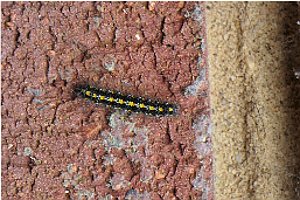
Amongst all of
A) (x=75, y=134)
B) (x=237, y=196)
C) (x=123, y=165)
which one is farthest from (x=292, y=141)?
(x=75, y=134)

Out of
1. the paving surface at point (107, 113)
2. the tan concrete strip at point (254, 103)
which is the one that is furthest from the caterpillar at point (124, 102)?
the tan concrete strip at point (254, 103)

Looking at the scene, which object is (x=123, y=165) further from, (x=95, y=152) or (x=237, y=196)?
(x=237, y=196)

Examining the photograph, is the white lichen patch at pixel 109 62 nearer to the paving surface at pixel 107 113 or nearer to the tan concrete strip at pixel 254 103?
the paving surface at pixel 107 113

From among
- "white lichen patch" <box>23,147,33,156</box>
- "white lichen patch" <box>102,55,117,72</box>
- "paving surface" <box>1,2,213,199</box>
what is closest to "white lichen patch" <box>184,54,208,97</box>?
"paving surface" <box>1,2,213,199</box>

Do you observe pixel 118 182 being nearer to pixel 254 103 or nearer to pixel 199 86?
pixel 199 86

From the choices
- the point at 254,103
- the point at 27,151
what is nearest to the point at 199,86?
the point at 254,103
